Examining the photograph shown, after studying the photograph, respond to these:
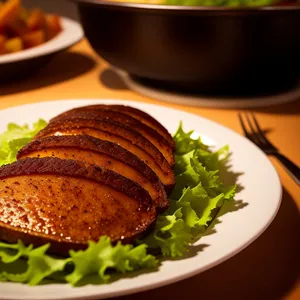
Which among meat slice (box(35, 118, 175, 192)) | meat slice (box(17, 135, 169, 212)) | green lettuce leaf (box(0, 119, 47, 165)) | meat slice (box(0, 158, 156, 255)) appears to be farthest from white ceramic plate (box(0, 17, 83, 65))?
meat slice (box(0, 158, 156, 255))

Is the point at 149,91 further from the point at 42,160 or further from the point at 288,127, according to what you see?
the point at 42,160

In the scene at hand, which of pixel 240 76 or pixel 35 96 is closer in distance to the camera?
pixel 240 76

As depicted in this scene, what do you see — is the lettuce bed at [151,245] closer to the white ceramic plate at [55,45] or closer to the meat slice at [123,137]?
the meat slice at [123,137]

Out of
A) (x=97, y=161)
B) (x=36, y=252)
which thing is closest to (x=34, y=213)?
(x=36, y=252)

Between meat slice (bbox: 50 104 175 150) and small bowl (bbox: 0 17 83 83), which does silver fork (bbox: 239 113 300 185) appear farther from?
small bowl (bbox: 0 17 83 83)

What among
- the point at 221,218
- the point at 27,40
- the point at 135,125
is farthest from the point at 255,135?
the point at 27,40

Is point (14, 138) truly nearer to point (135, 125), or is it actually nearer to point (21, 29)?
point (135, 125)
